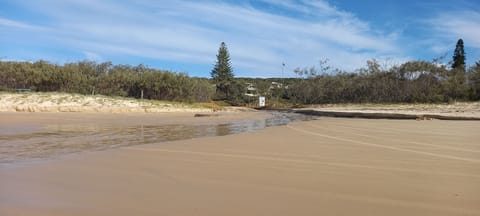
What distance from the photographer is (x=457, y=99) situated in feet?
103

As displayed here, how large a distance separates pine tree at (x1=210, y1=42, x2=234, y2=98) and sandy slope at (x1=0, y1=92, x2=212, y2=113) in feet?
128

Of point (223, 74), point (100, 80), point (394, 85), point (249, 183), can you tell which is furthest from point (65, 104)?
point (223, 74)

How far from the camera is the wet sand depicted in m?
3.04

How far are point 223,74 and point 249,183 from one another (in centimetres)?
6130

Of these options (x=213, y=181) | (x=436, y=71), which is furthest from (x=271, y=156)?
(x=436, y=71)

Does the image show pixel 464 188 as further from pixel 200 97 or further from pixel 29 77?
pixel 200 97

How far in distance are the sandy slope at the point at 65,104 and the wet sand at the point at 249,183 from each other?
1569 cm

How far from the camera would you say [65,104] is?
70.3 ft

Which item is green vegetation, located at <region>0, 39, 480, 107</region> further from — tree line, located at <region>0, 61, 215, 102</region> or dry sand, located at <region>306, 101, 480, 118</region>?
dry sand, located at <region>306, 101, 480, 118</region>

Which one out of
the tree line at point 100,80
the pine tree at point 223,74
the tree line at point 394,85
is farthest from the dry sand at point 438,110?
the pine tree at point 223,74

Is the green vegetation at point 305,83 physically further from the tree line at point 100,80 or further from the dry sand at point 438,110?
the dry sand at point 438,110

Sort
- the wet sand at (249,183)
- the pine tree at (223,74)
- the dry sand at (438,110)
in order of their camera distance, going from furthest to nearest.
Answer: the pine tree at (223,74)
the dry sand at (438,110)
the wet sand at (249,183)

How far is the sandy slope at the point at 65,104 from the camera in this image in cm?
1967

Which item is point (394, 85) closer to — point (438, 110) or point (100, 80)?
point (438, 110)
